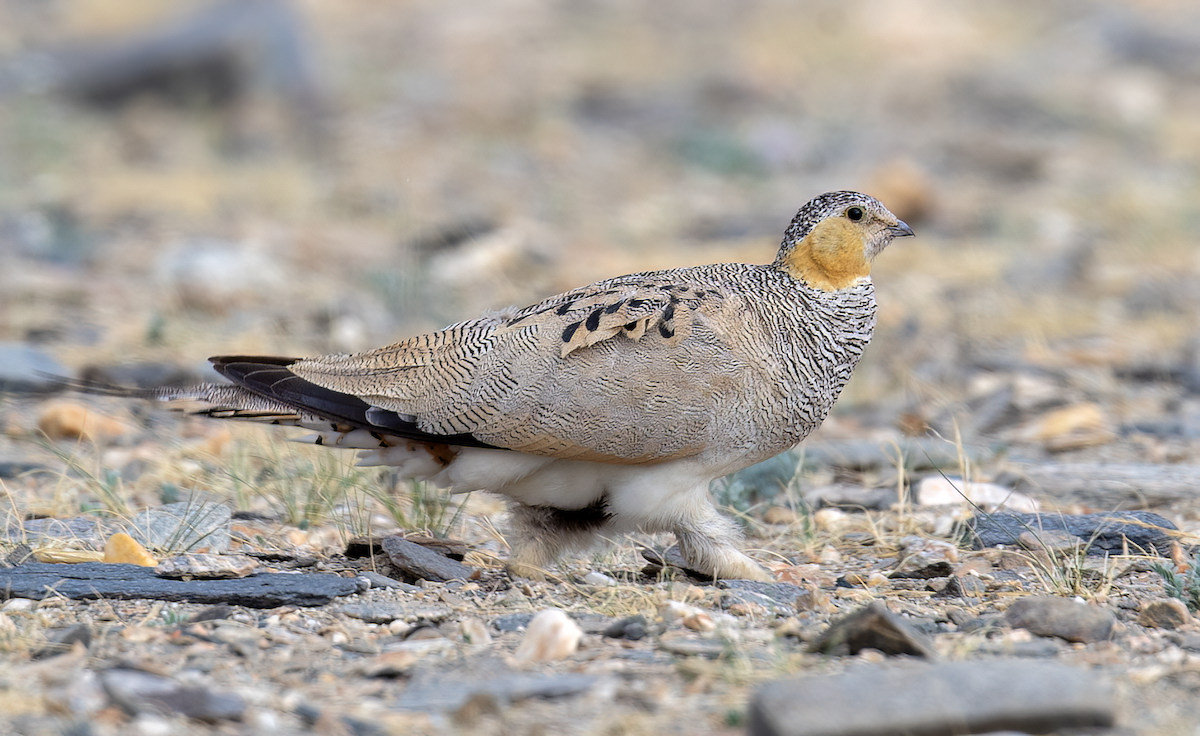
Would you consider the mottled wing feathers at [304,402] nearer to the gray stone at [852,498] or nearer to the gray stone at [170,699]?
the gray stone at [170,699]

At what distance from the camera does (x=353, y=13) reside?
21406 millimetres

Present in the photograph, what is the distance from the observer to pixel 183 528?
15.6 ft

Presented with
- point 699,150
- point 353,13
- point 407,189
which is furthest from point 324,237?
point 353,13

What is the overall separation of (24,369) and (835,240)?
4.26 metres

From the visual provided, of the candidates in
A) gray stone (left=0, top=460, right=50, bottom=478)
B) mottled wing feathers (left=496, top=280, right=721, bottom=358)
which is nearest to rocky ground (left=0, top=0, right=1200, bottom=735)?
gray stone (left=0, top=460, right=50, bottom=478)

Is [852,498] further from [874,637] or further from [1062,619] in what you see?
[874,637]

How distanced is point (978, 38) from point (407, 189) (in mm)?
10792

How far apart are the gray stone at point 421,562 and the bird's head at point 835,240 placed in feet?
5.08

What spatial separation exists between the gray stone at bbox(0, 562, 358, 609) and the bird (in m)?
0.53

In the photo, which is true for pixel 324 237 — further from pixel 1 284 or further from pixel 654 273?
pixel 654 273

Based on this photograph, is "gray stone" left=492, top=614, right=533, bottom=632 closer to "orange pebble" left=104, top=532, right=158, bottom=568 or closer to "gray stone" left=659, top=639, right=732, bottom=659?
"gray stone" left=659, top=639, right=732, bottom=659

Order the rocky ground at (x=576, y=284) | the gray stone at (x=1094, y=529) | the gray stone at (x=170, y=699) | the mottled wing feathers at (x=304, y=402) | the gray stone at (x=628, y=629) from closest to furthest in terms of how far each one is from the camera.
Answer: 1. the gray stone at (x=170, y=699)
2. the rocky ground at (x=576, y=284)
3. the gray stone at (x=628, y=629)
4. the mottled wing feathers at (x=304, y=402)
5. the gray stone at (x=1094, y=529)

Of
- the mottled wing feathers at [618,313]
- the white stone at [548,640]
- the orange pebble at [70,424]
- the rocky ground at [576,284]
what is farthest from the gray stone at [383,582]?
the orange pebble at [70,424]

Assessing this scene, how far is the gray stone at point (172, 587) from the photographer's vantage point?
4.17 m
